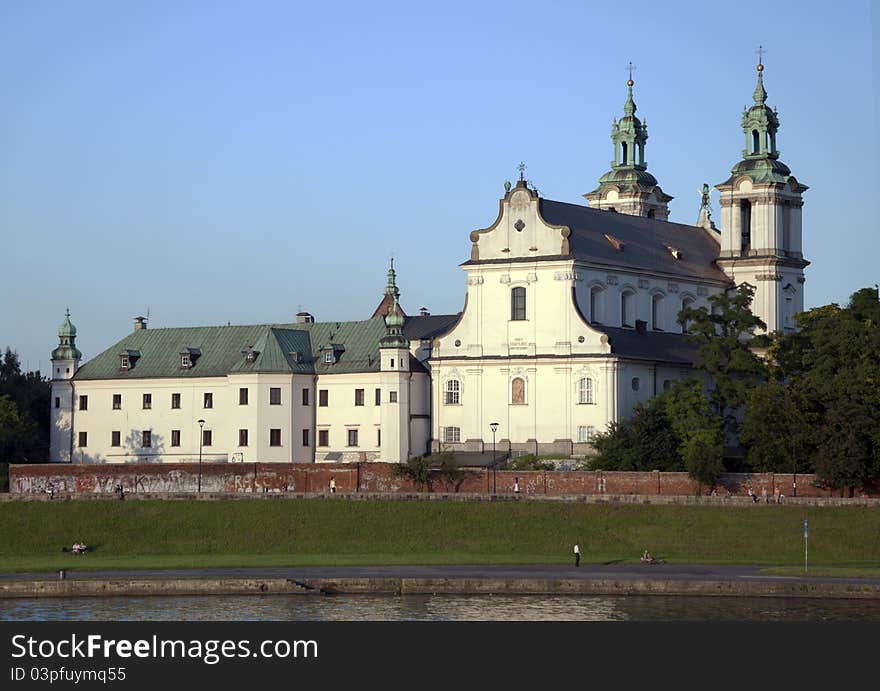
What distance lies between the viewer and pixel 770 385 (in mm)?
101438

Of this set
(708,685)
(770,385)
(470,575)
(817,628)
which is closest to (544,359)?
(770,385)

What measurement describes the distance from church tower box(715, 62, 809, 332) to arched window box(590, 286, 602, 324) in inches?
477

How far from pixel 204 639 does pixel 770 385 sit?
4909cm

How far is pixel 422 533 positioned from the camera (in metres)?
92.1

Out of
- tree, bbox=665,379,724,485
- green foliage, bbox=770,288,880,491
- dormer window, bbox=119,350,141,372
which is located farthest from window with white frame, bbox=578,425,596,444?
dormer window, bbox=119,350,141,372

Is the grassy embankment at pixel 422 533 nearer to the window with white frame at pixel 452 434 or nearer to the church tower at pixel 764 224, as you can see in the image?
the window with white frame at pixel 452 434

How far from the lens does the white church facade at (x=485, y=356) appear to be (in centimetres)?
10988

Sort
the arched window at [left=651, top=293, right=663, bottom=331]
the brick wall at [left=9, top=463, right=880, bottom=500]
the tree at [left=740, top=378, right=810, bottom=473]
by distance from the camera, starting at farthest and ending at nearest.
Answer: the arched window at [left=651, top=293, right=663, bottom=331]
the brick wall at [left=9, top=463, right=880, bottom=500]
the tree at [left=740, top=378, right=810, bottom=473]

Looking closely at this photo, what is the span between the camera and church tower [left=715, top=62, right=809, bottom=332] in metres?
121

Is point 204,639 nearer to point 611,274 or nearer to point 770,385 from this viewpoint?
point 770,385

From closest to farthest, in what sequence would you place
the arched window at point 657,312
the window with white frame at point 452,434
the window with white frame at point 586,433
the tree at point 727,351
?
the tree at point 727,351, the window with white frame at point 586,433, the window with white frame at point 452,434, the arched window at point 657,312

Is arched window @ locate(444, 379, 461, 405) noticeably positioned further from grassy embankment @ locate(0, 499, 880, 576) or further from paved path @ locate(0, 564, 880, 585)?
paved path @ locate(0, 564, 880, 585)

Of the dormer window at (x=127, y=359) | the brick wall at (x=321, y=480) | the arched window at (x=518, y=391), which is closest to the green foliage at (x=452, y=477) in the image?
the brick wall at (x=321, y=480)

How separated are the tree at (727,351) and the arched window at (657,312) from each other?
13.6ft
